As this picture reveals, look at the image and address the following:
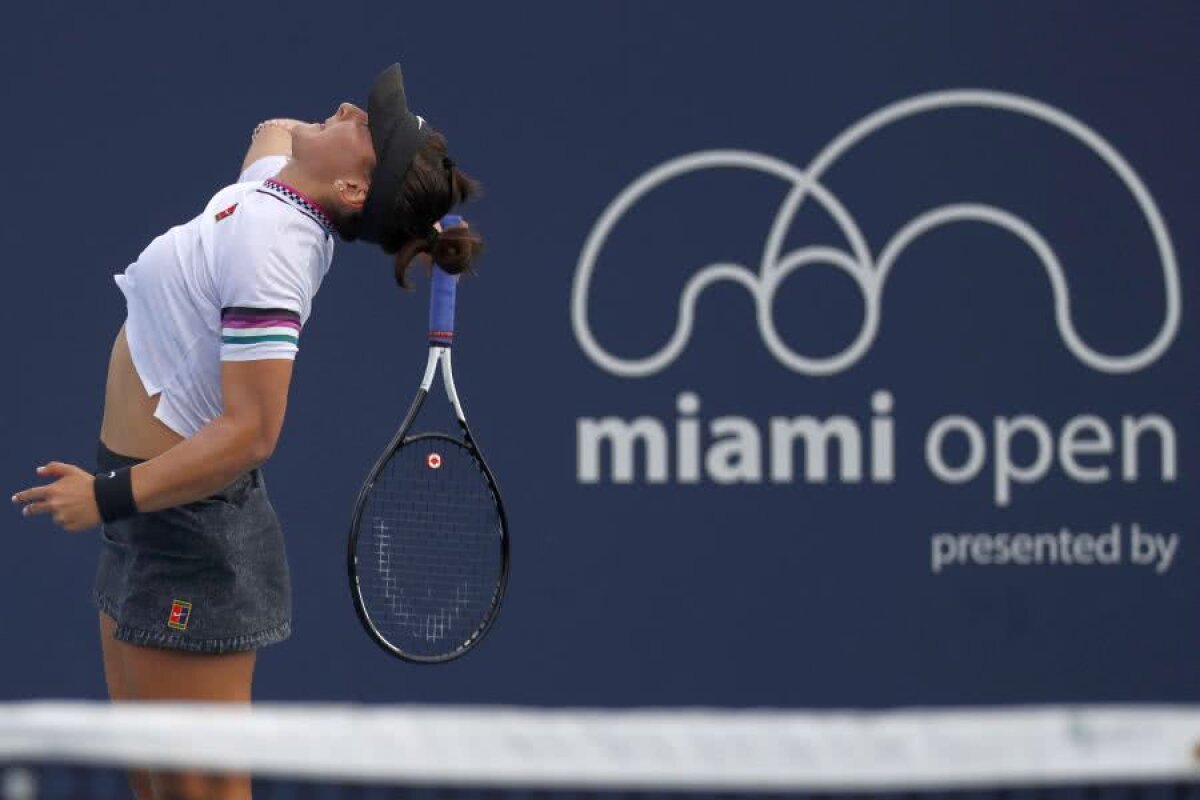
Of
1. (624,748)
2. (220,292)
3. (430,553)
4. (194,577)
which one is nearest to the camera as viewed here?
(624,748)

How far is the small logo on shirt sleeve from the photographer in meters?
3.18

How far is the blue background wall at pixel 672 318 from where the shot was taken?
4.54 meters

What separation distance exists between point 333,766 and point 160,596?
3.61 feet

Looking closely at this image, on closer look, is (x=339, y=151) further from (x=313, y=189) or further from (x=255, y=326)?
(x=255, y=326)

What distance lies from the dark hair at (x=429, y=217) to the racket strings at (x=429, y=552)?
0.85 metres

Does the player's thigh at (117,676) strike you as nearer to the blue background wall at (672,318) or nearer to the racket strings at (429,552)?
the racket strings at (429,552)

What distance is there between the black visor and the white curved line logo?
1.44 meters

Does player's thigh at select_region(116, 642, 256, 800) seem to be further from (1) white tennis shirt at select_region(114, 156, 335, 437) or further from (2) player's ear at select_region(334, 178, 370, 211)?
(2) player's ear at select_region(334, 178, 370, 211)

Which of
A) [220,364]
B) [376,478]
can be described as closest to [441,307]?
[376,478]

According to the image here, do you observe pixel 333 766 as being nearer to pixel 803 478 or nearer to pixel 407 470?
pixel 407 470

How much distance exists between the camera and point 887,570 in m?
4.73

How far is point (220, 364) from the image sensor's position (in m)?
3.16

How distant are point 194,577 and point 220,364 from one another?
328mm

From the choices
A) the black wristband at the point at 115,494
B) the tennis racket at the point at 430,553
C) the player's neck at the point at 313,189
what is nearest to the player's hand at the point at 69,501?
the black wristband at the point at 115,494
